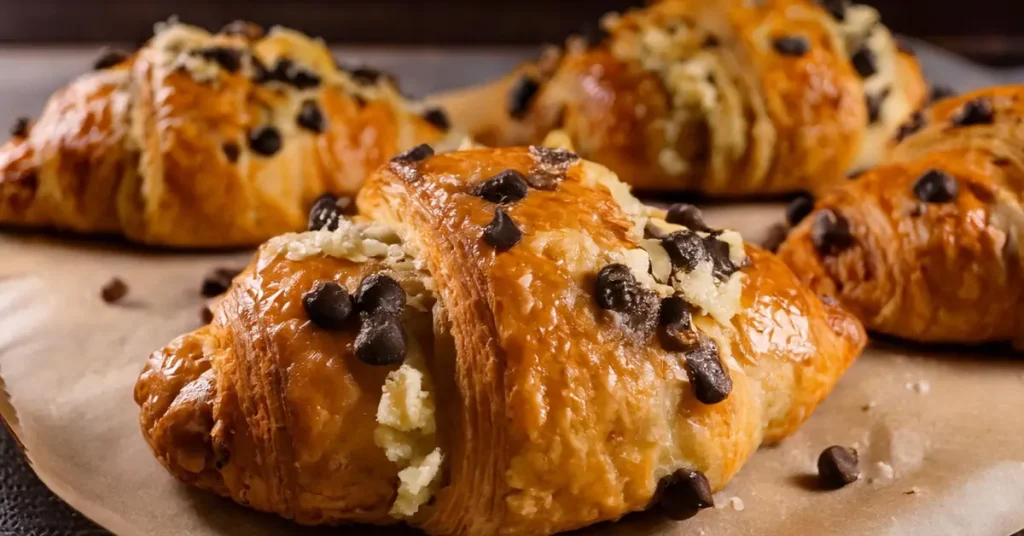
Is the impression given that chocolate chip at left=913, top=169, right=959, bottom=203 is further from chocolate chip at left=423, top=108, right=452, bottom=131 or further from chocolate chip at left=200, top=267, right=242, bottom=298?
chocolate chip at left=200, top=267, right=242, bottom=298

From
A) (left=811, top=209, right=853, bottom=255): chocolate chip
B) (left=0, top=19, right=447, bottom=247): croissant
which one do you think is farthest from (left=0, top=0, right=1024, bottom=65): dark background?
(left=811, top=209, right=853, bottom=255): chocolate chip

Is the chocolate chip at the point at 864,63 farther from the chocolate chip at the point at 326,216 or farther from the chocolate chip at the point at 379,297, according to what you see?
the chocolate chip at the point at 379,297

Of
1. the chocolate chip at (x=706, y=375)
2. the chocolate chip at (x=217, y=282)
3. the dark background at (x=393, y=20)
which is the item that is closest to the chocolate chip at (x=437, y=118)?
the chocolate chip at (x=217, y=282)

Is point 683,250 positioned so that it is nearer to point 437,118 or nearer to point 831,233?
point 831,233

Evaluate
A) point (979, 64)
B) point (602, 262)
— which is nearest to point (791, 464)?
point (602, 262)

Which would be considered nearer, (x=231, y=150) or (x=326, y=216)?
(x=326, y=216)

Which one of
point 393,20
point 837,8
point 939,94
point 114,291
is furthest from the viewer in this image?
point 393,20

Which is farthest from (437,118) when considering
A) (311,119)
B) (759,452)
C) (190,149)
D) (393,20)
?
(393,20)
